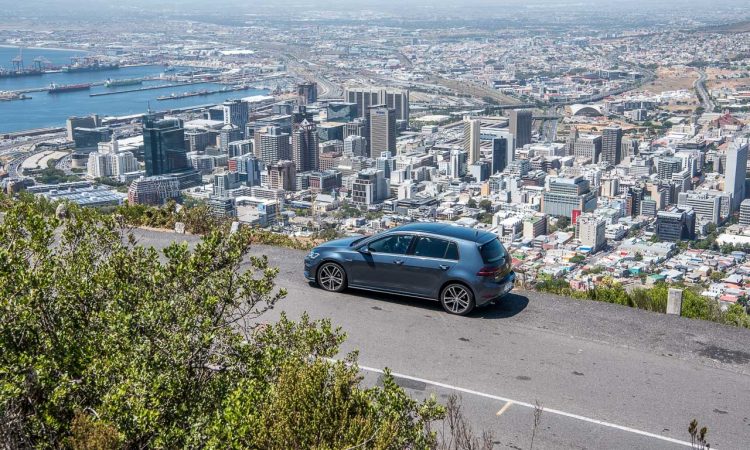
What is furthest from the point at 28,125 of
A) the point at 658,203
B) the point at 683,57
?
the point at 683,57

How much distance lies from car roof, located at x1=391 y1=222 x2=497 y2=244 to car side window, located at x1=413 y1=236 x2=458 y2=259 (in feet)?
0.28

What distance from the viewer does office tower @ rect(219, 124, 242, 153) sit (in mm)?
56147

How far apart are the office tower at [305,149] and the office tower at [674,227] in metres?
22.2

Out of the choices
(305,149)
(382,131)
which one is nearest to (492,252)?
(305,149)

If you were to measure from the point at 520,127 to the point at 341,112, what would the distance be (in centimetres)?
1416

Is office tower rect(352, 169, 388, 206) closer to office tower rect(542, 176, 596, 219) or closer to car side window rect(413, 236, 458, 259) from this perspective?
office tower rect(542, 176, 596, 219)

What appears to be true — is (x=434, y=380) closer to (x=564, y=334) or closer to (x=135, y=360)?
(x=564, y=334)

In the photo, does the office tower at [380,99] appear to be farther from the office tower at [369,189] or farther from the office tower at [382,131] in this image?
the office tower at [369,189]

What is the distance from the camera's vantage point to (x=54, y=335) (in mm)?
4801

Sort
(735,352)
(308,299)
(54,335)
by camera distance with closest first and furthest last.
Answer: (54,335)
(735,352)
(308,299)

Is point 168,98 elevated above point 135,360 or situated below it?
below

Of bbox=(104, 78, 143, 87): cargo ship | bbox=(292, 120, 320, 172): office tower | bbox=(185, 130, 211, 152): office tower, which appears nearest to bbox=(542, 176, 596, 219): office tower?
Answer: bbox=(292, 120, 320, 172): office tower

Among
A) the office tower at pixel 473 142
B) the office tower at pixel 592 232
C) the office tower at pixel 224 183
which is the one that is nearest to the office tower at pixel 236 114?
the office tower at pixel 473 142

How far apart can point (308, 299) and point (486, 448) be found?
178 inches
